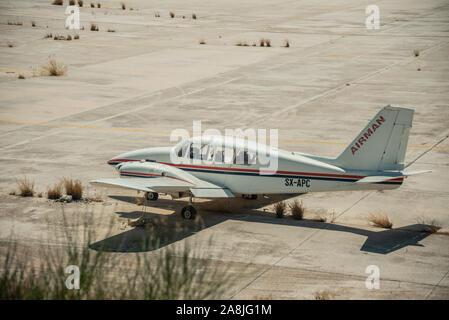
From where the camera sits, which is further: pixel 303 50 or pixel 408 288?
pixel 303 50

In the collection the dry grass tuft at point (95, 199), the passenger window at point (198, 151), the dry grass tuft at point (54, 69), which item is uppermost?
the dry grass tuft at point (54, 69)

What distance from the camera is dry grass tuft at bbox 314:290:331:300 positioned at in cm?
1427

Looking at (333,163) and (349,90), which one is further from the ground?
(349,90)

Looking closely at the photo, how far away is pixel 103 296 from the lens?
30.6ft

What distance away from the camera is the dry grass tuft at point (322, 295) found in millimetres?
14273

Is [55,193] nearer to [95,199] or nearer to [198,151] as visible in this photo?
[95,199]

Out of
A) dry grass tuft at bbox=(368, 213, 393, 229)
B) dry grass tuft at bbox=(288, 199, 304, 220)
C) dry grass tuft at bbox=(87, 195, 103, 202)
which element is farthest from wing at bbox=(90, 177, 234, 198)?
dry grass tuft at bbox=(368, 213, 393, 229)

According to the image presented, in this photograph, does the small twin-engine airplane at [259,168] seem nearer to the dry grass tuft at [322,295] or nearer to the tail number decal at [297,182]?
the tail number decal at [297,182]

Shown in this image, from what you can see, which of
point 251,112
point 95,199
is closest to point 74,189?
point 95,199

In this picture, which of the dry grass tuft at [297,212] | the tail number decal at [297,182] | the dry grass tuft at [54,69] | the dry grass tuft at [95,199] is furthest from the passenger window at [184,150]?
the dry grass tuft at [54,69]

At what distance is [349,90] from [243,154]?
66.6 feet

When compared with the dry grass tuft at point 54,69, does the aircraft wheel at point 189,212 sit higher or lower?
lower

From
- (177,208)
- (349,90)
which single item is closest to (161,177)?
(177,208)
